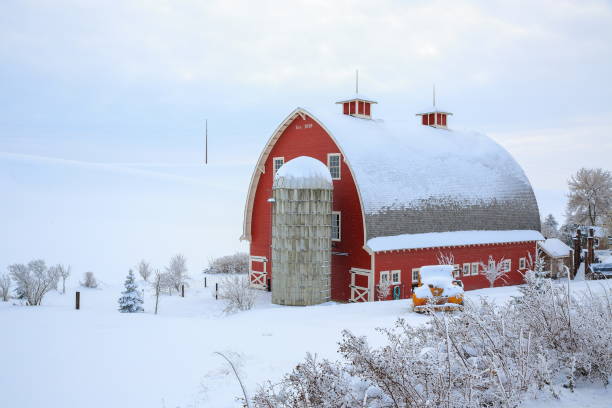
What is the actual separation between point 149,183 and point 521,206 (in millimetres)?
66999

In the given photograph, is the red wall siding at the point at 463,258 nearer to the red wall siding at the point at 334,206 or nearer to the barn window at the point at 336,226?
the red wall siding at the point at 334,206

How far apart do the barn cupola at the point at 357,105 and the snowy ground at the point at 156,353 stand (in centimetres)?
1491

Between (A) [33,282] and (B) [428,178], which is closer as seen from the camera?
(A) [33,282]

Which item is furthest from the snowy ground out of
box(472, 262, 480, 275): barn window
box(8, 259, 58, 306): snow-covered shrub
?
box(472, 262, 480, 275): barn window

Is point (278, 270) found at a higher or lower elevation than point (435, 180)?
lower

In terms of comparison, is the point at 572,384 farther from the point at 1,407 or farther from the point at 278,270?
the point at 278,270

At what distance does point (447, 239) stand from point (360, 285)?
5.85 meters

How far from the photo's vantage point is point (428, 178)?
88.9 feet

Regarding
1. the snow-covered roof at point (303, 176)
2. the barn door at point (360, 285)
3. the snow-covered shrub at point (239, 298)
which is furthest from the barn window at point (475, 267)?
the snow-covered shrub at point (239, 298)

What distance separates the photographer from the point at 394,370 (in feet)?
17.6

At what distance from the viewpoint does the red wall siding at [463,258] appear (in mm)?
24297

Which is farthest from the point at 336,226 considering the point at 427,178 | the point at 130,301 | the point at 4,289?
the point at 4,289

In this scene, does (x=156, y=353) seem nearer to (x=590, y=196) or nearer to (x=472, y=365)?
(x=472, y=365)

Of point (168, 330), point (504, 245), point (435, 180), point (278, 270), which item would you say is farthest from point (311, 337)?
point (504, 245)
